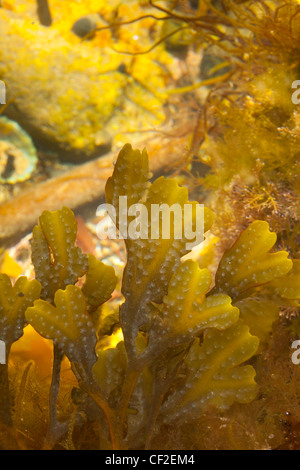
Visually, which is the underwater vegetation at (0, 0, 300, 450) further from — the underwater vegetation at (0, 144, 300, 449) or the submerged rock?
the submerged rock

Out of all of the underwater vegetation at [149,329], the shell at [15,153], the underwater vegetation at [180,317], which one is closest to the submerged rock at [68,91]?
the shell at [15,153]

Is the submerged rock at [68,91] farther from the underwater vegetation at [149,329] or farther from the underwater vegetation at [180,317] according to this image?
the underwater vegetation at [149,329]

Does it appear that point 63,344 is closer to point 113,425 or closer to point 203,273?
point 113,425

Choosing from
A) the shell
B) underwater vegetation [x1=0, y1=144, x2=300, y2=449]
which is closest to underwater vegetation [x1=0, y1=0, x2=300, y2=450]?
underwater vegetation [x1=0, y1=144, x2=300, y2=449]

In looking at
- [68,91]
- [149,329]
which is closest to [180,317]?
[149,329]

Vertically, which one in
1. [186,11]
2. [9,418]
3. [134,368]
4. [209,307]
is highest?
[186,11]

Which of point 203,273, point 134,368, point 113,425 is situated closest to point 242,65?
point 203,273
